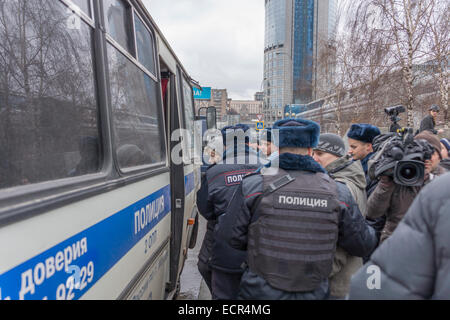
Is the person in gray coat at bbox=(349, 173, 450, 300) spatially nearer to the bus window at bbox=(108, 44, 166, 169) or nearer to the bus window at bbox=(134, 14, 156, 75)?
the bus window at bbox=(108, 44, 166, 169)

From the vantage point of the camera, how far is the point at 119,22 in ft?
6.72

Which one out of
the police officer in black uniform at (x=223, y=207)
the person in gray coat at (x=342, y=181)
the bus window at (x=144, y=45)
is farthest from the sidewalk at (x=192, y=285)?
the bus window at (x=144, y=45)

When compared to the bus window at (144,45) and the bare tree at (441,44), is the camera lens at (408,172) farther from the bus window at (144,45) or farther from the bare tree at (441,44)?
the bare tree at (441,44)

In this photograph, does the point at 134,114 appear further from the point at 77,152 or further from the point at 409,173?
the point at 409,173

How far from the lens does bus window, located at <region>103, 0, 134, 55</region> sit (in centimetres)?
185

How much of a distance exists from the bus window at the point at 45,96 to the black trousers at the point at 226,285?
162 cm

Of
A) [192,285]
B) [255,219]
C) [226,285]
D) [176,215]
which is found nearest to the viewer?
[255,219]

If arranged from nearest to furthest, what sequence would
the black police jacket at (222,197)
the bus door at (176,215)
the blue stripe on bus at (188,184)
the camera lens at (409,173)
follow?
1. the camera lens at (409,173)
2. the black police jacket at (222,197)
3. the bus door at (176,215)
4. the blue stripe on bus at (188,184)

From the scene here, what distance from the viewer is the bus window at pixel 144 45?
2398 millimetres

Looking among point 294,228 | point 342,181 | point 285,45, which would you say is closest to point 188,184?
point 342,181

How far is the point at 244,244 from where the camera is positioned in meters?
1.92

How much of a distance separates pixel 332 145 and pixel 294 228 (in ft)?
4.33

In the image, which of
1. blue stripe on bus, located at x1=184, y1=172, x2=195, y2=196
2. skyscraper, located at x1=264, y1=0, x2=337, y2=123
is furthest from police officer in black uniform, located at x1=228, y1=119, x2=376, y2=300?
skyscraper, located at x1=264, y1=0, x2=337, y2=123
